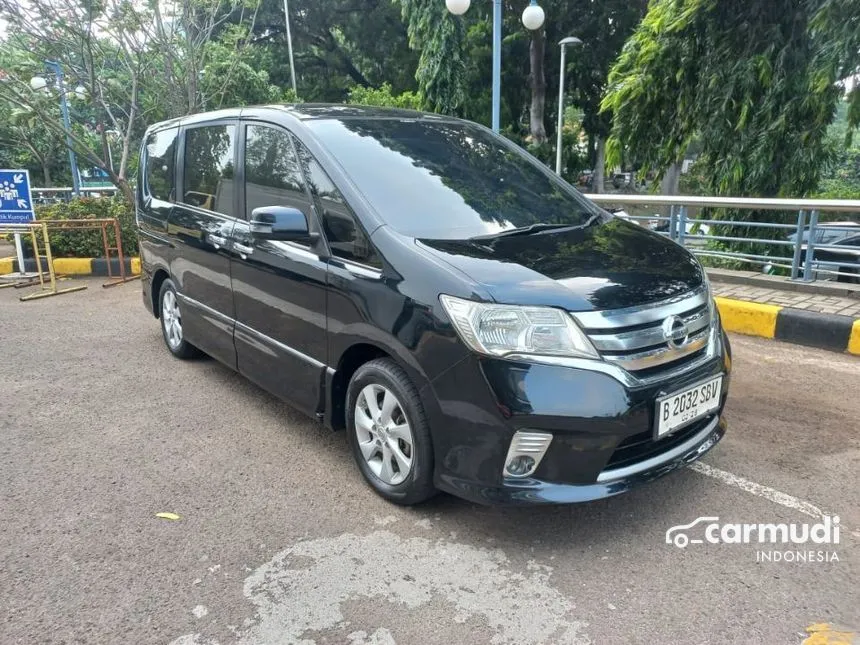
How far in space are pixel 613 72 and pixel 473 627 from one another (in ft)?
31.8

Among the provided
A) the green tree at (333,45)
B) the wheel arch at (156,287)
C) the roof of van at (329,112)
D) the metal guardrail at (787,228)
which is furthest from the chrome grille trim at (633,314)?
the green tree at (333,45)

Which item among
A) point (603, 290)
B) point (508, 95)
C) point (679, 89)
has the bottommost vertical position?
point (603, 290)

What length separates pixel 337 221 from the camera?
309 cm

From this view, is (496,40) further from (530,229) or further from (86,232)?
(530,229)

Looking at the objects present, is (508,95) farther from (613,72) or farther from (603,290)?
(603,290)

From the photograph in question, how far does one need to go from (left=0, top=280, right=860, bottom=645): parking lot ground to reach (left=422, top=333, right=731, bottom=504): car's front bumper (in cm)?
30

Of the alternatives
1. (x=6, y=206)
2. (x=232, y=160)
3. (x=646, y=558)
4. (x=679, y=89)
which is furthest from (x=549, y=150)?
(x=646, y=558)

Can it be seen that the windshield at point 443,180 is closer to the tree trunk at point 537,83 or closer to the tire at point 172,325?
the tire at point 172,325

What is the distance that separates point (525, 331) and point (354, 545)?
1132mm

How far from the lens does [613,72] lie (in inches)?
400

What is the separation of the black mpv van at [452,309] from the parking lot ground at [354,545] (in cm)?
29

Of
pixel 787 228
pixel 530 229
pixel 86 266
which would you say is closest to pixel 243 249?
pixel 530 229

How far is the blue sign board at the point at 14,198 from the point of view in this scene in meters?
8.49

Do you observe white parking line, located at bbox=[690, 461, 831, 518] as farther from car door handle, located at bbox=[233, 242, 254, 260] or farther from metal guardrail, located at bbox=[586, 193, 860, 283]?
metal guardrail, located at bbox=[586, 193, 860, 283]
